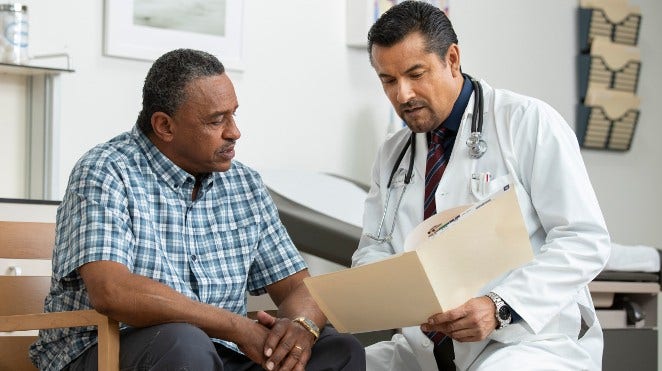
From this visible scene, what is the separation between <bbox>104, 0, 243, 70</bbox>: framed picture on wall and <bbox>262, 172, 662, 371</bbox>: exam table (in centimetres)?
48

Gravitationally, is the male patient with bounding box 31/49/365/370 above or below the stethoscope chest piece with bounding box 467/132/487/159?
below

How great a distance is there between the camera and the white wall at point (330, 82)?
298 centimetres

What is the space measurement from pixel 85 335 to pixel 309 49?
185 centimetres

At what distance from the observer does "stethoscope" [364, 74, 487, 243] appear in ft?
6.49

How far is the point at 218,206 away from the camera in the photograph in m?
2.15

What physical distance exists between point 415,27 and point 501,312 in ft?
1.95

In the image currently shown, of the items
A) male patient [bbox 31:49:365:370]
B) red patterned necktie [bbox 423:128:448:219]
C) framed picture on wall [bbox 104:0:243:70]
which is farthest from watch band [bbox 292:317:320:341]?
framed picture on wall [bbox 104:0:243:70]

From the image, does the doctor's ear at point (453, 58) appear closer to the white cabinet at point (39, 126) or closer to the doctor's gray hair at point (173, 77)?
the doctor's gray hair at point (173, 77)

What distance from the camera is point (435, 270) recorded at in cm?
165

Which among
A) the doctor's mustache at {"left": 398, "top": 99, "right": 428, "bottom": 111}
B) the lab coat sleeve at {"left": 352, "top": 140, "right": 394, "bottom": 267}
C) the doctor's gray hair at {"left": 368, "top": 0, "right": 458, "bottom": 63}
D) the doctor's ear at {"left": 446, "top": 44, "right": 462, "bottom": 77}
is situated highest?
the doctor's gray hair at {"left": 368, "top": 0, "right": 458, "bottom": 63}

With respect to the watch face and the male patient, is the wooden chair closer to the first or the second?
the male patient

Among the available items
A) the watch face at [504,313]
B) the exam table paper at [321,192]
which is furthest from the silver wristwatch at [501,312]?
the exam table paper at [321,192]

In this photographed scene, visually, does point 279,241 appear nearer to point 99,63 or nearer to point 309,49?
point 99,63

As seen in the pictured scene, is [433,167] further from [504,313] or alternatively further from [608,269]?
[608,269]
